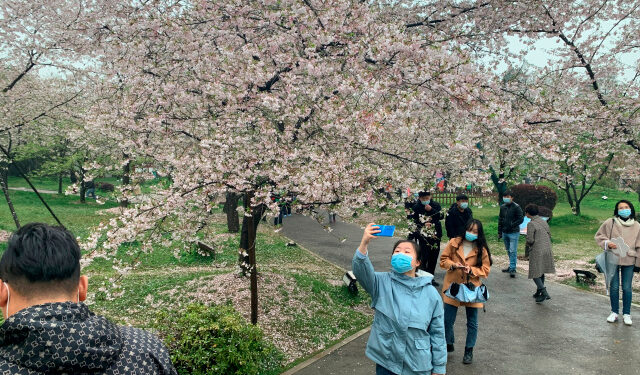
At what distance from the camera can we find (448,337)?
6.03m

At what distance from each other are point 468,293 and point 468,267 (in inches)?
12.6

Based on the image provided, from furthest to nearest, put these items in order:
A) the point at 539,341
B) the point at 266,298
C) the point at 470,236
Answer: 1. the point at 266,298
2. the point at 539,341
3. the point at 470,236

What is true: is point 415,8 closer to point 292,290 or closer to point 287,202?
point 287,202

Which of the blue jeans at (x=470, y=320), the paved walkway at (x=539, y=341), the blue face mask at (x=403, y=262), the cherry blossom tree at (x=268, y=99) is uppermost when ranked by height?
the cherry blossom tree at (x=268, y=99)

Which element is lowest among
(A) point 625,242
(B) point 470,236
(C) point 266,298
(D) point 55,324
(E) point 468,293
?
(C) point 266,298

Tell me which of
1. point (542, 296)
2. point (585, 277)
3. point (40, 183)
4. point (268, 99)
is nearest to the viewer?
point (268, 99)

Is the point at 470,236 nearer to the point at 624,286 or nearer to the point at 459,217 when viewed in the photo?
the point at 624,286

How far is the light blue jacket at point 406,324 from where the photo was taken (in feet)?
11.9

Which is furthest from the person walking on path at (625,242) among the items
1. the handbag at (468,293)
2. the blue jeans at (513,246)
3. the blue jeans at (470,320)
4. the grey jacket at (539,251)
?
the blue jeans at (513,246)

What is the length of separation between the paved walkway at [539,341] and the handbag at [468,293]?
2.75 ft

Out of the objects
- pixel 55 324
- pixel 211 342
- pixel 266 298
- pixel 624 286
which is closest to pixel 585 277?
pixel 624 286

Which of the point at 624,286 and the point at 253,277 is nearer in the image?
the point at 253,277

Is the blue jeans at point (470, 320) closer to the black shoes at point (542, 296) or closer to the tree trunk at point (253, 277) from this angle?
the tree trunk at point (253, 277)

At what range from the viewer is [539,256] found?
838 centimetres
